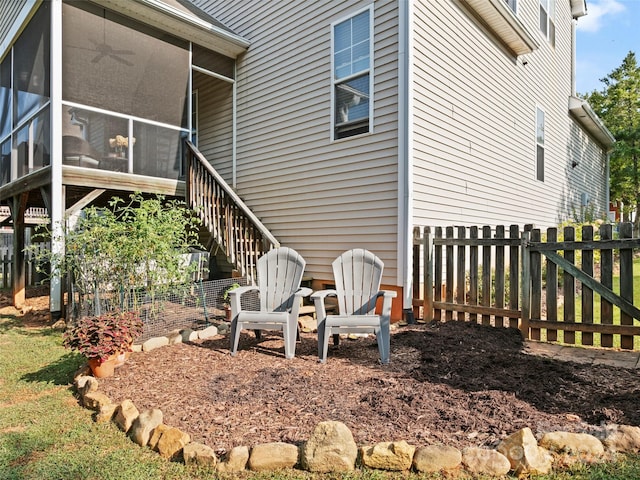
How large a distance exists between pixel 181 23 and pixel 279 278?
4805 mm

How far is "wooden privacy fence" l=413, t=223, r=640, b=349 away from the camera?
3834 millimetres

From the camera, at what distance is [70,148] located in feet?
18.6

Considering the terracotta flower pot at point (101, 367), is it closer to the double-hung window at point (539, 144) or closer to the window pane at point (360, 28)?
the window pane at point (360, 28)

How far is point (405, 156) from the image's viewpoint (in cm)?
506

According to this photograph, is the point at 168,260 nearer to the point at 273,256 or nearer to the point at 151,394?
the point at 273,256

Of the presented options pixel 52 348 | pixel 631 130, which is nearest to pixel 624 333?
pixel 52 348

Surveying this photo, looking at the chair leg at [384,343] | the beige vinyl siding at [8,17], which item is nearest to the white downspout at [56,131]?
the beige vinyl siding at [8,17]

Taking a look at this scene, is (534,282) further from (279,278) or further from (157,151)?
(157,151)

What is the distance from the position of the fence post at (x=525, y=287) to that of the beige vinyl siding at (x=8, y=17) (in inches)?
343

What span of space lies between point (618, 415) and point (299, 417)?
1.89 m

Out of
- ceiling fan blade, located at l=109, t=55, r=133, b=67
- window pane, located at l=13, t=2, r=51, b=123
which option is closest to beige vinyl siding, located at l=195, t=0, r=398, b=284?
ceiling fan blade, located at l=109, t=55, r=133, b=67

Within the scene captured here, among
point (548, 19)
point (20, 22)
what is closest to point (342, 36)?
point (20, 22)

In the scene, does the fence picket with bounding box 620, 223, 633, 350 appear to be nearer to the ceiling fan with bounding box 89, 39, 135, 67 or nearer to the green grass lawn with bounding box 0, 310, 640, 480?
the green grass lawn with bounding box 0, 310, 640, 480

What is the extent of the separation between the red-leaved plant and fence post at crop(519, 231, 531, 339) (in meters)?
3.97
